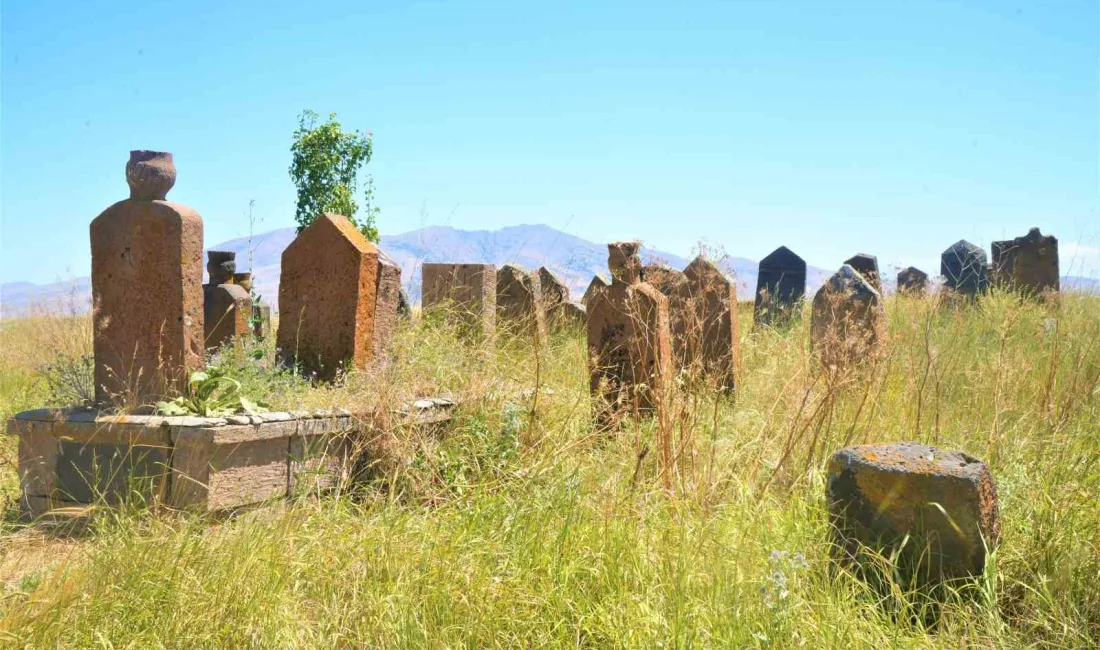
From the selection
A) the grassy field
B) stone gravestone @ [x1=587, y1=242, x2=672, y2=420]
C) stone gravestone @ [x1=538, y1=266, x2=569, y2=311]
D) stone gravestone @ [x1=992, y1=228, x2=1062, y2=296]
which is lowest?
the grassy field

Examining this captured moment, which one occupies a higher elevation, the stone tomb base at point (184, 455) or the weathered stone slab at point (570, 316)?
the weathered stone slab at point (570, 316)

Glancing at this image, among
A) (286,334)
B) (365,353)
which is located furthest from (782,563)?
(286,334)

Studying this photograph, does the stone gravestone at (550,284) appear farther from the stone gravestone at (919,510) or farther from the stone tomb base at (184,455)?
the stone gravestone at (919,510)

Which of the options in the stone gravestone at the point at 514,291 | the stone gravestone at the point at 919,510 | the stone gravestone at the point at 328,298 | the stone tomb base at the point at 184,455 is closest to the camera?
the stone gravestone at the point at 919,510

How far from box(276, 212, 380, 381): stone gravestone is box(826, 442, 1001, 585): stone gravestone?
3.60m

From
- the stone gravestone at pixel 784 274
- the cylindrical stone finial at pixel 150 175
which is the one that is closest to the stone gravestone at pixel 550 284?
the stone gravestone at pixel 784 274

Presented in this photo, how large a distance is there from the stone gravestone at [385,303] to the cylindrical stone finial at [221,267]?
337cm

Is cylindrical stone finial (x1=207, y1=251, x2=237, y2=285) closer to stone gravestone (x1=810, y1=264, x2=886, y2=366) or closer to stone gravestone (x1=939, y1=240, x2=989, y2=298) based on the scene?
stone gravestone (x1=810, y1=264, x2=886, y2=366)

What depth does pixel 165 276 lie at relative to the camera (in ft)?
16.8

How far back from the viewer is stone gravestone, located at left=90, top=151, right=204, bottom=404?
5.11m

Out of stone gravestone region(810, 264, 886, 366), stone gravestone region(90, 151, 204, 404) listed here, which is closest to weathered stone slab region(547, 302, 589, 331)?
stone gravestone region(810, 264, 886, 366)

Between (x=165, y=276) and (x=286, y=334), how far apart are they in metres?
1.35

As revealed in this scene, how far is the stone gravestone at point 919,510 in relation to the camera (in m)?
3.17

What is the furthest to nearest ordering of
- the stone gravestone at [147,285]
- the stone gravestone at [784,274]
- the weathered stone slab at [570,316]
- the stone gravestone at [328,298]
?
the stone gravestone at [784,274] < the weathered stone slab at [570,316] < the stone gravestone at [328,298] < the stone gravestone at [147,285]
